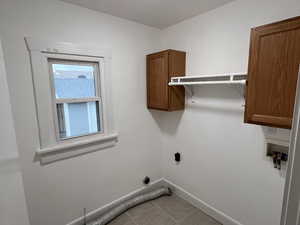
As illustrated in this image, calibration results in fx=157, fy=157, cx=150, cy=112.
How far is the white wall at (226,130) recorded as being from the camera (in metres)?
1.44

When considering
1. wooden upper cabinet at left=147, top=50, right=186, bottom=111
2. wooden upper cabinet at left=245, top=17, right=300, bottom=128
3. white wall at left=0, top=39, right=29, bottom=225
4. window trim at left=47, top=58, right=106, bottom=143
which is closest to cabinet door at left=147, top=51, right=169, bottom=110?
wooden upper cabinet at left=147, top=50, right=186, bottom=111

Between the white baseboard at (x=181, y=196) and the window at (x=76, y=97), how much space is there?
3.21 feet

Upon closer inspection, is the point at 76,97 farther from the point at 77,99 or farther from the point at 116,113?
the point at 116,113

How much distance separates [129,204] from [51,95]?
1630 millimetres

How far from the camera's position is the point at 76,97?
5.57ft

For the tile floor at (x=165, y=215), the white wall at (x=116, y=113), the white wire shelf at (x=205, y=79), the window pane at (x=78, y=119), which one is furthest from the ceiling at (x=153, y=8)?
the tile floor at (x=165, y=215)

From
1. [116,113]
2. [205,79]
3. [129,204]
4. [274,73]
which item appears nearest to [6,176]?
[116,113]

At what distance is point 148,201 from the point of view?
223 cm

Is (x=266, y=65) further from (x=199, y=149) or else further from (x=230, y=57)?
(x=199, y=149)

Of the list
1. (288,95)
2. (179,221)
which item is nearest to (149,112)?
(179,221)

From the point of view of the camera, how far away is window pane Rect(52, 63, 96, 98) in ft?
5.16

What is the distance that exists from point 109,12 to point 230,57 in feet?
4.54

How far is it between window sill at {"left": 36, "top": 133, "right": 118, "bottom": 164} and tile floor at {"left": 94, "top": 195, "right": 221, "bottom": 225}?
0.93 meters

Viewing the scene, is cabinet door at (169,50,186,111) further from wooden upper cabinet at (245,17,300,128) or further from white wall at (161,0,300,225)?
wooden upper cabinet at (245,17,300,128)
